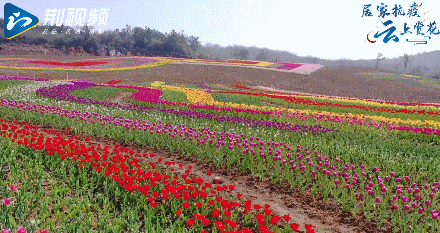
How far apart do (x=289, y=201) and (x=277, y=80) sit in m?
38.7

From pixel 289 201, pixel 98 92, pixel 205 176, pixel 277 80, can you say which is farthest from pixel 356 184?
pixel 277 80

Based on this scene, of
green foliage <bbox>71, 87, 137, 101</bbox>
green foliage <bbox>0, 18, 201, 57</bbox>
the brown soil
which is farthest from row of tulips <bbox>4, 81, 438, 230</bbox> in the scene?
green foliage <bbox>0, 18, 201, 57</bbox>

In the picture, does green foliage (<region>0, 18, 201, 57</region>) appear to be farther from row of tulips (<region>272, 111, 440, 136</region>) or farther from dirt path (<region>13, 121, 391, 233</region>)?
dirt path (<region>13, 121, 391, 233</region>)

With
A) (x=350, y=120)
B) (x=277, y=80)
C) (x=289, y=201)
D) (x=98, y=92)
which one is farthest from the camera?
(x=277, y=80)

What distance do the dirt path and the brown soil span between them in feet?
101

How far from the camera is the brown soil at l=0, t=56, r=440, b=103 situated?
39031 millimetres

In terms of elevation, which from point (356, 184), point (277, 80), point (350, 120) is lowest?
point (356, 184)

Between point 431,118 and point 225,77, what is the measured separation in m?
27.2

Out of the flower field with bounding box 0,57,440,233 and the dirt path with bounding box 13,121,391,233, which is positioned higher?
the flower field with bounding box 0,57,440,233

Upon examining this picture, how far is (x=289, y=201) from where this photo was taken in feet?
22.1

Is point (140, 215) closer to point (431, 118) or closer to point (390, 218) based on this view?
point (390, 218)

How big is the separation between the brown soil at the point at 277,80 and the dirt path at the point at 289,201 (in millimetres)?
30767

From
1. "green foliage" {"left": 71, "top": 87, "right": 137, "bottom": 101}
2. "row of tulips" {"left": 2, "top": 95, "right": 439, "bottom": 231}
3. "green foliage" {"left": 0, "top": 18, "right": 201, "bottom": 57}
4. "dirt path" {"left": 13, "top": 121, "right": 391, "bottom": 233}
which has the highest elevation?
"green foliage" {"left": 0, "top": 18, "right": 201, "bottom": 57}

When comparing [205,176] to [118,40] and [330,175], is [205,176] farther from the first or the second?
[118,40]
